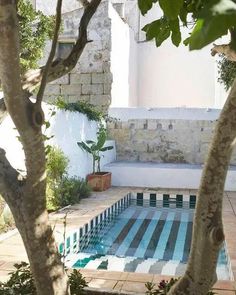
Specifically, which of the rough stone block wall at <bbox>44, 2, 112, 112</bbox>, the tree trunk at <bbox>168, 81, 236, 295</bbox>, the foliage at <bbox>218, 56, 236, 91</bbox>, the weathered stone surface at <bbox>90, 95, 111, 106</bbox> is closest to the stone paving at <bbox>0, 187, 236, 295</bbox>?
the tree trunk at <bbox>168, 81, 236, 295</bbox>

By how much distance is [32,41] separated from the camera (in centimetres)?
857

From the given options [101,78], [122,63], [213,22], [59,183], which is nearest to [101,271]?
[213,22]

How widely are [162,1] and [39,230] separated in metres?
1.47

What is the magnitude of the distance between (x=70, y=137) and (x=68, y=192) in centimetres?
181

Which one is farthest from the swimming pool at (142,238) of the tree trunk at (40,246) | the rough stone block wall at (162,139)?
the tree trunk at (40,246)

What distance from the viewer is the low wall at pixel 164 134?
12727 millimetres

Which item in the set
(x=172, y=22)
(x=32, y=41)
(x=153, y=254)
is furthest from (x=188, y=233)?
(x=172, y=22)

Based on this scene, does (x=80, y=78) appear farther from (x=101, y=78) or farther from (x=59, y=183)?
(x=59, y=183)

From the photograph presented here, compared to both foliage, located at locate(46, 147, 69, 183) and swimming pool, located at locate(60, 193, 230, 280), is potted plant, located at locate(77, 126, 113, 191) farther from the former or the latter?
foliage, located at locate(46, 147, 69, 183)

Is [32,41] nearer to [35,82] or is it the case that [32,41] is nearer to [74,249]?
[74,249]

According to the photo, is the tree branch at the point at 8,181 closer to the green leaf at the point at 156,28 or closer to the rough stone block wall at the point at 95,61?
the green leaf at the point at 156,28

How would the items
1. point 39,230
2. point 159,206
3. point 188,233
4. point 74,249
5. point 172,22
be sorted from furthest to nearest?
point 159,206 → point 188,233 → point 74,249 → point 39,230 → point 172,22

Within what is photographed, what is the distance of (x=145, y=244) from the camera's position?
6.79 meters

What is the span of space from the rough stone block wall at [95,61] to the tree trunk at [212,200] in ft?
40.0
